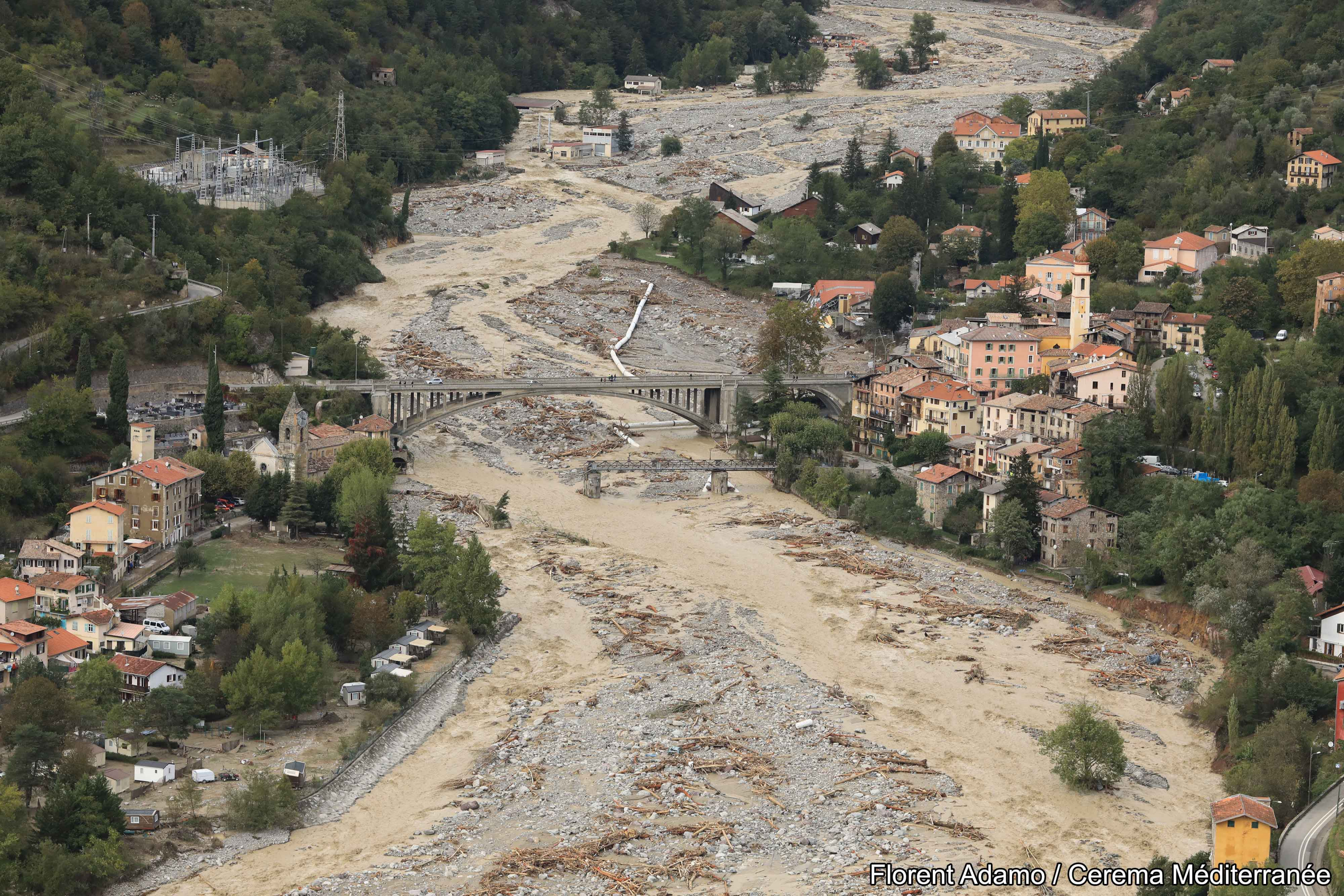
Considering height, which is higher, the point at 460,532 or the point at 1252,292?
the point at 1252,292

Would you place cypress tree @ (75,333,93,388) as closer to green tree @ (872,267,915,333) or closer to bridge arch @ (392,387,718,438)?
bridge arch @ (392,387,718,438)

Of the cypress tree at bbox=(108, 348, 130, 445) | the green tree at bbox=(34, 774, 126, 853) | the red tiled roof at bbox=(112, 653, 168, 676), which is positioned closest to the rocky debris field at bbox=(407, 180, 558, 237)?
the cypress tree at bbox=(108, 348, 130, 445)

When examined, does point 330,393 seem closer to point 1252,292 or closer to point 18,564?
point 18,564

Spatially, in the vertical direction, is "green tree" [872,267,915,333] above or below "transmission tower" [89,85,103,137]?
below

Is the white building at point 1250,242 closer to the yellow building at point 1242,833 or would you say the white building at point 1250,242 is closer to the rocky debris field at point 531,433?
the rocky debris field at point 531,433

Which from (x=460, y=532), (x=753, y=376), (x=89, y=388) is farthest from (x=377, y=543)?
(x=753, y=376)

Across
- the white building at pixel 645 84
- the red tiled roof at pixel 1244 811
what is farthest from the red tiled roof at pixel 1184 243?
the white building at pixel 645 84

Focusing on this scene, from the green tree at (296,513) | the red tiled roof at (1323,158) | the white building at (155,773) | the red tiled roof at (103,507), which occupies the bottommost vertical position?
the green tree at (296,513)
